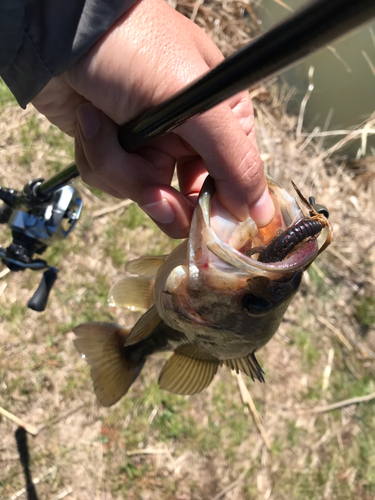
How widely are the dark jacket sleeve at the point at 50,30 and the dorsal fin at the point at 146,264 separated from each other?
0.90m

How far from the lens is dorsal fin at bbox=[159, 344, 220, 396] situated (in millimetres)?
1801

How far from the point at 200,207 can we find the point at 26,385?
7.28 feet

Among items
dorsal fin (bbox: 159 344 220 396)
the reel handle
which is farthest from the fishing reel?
dorsal fin (bbox: 159 344 220 396)

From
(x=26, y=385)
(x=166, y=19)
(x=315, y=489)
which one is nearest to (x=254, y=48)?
(x=166, y=19)

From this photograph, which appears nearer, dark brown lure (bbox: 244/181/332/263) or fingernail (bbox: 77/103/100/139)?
dark brown lure (bbox: 244/181/332/263)

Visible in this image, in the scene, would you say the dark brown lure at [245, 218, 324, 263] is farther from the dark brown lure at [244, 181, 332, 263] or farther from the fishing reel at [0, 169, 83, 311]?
the fishing reel at [0, 169, 83, 311]

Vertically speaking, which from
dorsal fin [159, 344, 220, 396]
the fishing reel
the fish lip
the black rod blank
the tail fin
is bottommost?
the tail fin

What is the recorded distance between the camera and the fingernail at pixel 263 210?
1.19 metres

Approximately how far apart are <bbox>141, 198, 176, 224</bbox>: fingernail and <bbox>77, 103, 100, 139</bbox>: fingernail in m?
0.34

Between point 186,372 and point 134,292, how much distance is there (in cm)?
50

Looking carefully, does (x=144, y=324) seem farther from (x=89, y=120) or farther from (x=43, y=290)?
(x=43, y=290)

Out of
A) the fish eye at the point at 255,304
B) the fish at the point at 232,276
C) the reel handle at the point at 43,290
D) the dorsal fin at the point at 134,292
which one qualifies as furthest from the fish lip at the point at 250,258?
the reel handle at the point at 43,290

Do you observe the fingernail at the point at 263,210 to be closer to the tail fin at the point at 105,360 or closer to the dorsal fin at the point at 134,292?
the dorsal fin at the point at 134,292

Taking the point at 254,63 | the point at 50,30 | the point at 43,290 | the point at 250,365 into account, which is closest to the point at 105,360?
the point at 43,290
